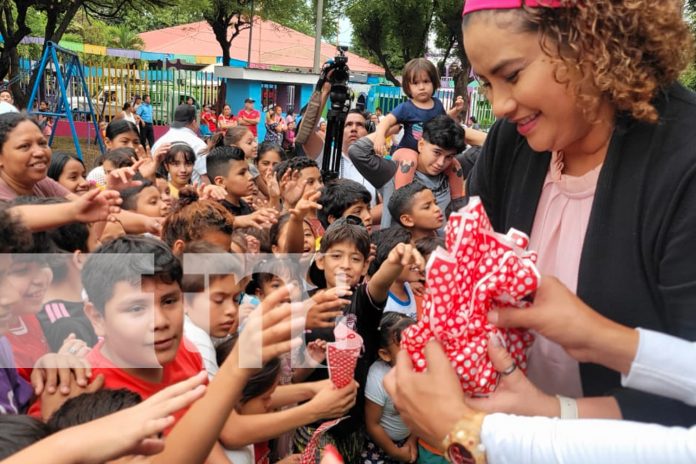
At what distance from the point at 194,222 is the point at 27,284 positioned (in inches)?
40.5

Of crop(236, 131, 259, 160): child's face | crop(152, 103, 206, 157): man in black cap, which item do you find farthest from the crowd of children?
crop(152, 103, 206, 157): man in black cap

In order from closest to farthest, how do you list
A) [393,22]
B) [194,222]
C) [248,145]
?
[194,222] < [248,145] < [393,22]

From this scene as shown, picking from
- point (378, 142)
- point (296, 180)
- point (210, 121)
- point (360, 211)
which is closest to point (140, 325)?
point (360, 211)

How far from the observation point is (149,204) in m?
3.91

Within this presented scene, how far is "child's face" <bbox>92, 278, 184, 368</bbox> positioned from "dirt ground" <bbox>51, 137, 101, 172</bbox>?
11886 mm

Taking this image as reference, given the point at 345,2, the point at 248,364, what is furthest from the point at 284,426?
the point at 345,2

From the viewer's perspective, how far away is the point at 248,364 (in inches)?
57.9

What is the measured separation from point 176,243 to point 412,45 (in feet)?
80.0

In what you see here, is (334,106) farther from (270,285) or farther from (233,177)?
(270,285)

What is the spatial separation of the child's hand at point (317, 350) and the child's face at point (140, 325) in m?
0.69

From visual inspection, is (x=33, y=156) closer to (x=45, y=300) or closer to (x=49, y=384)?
(x=45, y=300)

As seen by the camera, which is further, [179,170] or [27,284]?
[179,170]

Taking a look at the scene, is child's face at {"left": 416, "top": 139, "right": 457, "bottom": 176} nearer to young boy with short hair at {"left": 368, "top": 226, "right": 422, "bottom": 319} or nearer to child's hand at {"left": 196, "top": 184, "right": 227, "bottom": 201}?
young boy with short hair at {"left": 368, "top": 226, "right": 422, "bottom": 319}

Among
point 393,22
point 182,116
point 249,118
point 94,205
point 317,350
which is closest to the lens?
point 94,205
